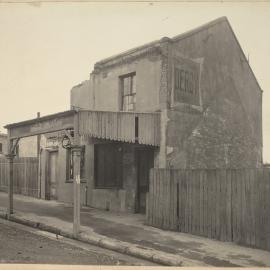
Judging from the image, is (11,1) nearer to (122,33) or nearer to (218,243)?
(122,33)

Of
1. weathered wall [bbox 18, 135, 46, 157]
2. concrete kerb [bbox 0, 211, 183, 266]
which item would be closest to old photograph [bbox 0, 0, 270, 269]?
concrete kerb [bbox 0, 211, 183, 266]

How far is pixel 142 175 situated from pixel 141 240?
478cm

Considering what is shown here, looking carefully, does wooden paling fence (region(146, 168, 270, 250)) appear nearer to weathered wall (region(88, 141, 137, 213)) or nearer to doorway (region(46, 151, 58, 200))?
weathered wall (region(88, 141, 137, 213))

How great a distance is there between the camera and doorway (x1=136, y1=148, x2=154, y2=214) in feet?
49.7

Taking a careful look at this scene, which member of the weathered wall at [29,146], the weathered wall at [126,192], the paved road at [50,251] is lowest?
the paved road at [50,251]

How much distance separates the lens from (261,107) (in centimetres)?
2002

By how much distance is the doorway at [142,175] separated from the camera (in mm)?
15156

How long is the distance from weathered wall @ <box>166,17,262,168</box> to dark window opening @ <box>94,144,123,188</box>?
237cm

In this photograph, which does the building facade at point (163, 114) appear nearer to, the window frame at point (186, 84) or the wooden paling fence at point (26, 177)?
the window frame at point (186, 84)

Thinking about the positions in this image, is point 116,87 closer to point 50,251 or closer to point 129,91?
point 129,91

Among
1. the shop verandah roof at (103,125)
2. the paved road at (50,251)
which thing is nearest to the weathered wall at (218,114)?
the shop verandah roof at (103,125)

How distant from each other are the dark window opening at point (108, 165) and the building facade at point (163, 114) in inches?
1.5

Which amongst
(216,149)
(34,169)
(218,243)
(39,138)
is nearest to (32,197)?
(34,169)

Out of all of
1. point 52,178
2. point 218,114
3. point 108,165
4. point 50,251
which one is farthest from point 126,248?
point 52,178
